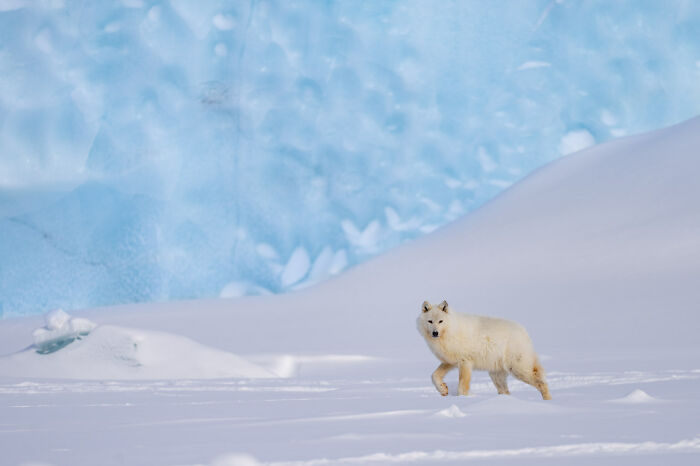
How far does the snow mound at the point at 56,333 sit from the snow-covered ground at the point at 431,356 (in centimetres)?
25

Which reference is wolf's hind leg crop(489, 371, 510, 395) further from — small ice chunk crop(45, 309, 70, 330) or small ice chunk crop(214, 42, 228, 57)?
small ice chunk crop(214, 42, 228, 57)

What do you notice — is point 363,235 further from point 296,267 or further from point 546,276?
point 546,276

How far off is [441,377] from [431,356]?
11.8 ft

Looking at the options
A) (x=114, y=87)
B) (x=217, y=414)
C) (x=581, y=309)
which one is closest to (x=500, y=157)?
(x=581, y=309)

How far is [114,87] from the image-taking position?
13.2m

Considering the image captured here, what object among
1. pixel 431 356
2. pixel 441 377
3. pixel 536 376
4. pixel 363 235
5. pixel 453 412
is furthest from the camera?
pixel 363 235

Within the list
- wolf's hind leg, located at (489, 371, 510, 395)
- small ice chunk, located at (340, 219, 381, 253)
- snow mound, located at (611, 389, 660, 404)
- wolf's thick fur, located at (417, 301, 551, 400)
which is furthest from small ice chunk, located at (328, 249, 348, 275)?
snow mound, located at (611, 389, 660, 404)

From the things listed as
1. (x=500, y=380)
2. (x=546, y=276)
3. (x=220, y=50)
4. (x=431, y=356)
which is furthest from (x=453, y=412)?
(x=220, y=50)

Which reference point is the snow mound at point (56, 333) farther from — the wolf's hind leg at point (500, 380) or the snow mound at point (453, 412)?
the snow mound at point (453, 412)

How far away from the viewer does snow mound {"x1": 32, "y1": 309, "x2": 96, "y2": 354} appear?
6926 mm

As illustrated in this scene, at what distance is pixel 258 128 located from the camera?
13195mm

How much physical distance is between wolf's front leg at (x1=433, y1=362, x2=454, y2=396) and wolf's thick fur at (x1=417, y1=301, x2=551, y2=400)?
87mm

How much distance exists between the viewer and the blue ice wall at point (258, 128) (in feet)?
42.5

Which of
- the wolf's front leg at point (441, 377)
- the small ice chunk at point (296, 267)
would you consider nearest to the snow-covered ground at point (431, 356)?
the wolf's front leg at point (441, 377)
